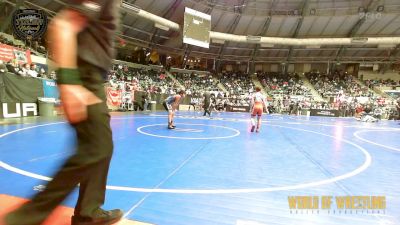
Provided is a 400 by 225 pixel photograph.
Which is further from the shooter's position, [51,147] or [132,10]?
[132,10]

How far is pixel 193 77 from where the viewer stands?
124ft

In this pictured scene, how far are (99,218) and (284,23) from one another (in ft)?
117

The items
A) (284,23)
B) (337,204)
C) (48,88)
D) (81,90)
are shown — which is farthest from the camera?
(284,23)

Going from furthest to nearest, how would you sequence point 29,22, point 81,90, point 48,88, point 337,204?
point 48,88
point 29,22
point 337,204
point 81,90

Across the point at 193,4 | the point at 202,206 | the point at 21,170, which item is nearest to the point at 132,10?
the point at 193,4

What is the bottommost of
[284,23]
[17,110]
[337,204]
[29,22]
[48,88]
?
[337,204]

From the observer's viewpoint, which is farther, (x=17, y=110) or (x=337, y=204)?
(x=17, y=110)

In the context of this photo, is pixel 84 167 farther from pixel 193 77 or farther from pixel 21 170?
pixel 193 77

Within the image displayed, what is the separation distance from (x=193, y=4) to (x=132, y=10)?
807cm

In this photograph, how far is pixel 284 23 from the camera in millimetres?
33625

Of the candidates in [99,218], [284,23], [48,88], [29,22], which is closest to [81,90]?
Result: [99,218]

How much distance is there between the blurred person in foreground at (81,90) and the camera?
1.57m

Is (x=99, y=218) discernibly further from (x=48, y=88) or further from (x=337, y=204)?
(x=48, y=88)

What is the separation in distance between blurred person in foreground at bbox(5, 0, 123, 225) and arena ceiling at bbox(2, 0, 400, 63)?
2718cm
